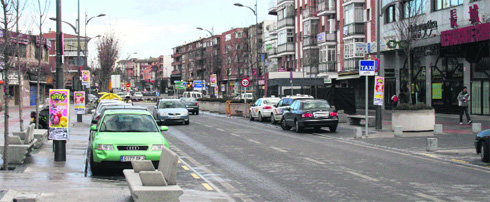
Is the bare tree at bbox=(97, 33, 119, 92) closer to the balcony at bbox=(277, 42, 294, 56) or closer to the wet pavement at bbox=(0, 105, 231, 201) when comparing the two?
the balcony at bbox=(277, 42, 294, 56)

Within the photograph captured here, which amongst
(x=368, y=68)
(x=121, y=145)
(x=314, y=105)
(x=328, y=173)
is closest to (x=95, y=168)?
→ (x=121, y=145)

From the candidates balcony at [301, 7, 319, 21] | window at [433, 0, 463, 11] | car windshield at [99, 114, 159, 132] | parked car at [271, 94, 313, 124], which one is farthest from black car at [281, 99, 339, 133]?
balcony at [301, 7, 319, 21]

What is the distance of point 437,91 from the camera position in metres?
39.2

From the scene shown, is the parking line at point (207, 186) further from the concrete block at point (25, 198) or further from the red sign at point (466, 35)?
the red sign at point (466, 35)

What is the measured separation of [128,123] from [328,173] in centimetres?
499

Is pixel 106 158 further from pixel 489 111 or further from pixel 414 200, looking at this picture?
pixel 489 111

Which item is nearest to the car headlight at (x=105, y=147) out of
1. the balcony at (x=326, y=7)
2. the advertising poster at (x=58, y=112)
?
the advertising poster at (x=58, y=112)

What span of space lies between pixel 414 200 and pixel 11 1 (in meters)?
10.4

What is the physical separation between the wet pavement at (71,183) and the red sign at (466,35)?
68.8 feet

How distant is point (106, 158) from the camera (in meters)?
12.1

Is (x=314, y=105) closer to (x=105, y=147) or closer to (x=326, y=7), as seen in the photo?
(x=105, y=147)

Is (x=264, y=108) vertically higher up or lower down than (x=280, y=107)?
lower down

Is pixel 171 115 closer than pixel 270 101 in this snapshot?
Yes

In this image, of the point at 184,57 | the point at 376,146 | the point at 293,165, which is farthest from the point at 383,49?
the point at 184,57
